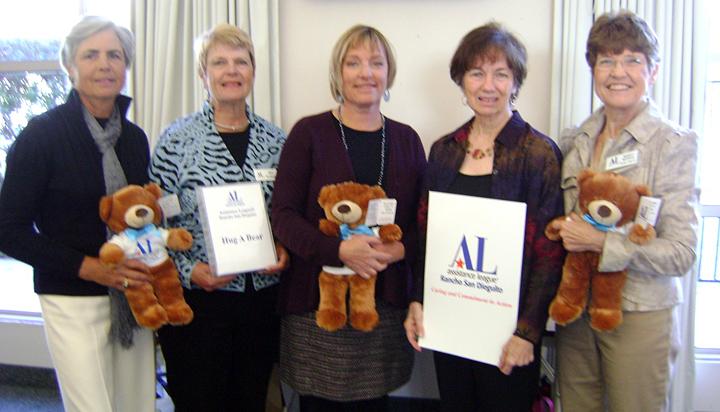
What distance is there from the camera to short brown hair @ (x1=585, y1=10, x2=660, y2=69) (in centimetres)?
169

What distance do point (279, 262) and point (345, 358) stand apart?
16.7 inches

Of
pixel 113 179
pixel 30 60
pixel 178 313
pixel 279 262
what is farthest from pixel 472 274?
pixel 30 60

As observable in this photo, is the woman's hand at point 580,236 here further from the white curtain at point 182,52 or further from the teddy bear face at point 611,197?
the white curtain at point 182,52

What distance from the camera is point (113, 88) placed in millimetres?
1941

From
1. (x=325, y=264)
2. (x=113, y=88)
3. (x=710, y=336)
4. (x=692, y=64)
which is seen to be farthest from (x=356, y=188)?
(x=710, y=336)

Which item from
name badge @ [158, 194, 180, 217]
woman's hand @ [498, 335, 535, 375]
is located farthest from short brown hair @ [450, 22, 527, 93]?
name badge @ [158, 194, 180, 217]

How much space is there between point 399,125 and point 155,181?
95 centimetres

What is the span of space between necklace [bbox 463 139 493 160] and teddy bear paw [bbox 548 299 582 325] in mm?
518

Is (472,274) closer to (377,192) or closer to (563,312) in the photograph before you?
(563,312)

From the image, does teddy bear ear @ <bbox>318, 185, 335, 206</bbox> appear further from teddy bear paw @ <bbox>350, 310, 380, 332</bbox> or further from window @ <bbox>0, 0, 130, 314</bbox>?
window @ <bbox>0, 0, 130, 314</bbox>

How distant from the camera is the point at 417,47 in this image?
252 centimetres

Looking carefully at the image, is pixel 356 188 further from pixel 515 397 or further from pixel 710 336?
pixel 710 336

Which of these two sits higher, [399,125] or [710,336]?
[399,125]

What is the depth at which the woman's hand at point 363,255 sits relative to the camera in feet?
5.55
